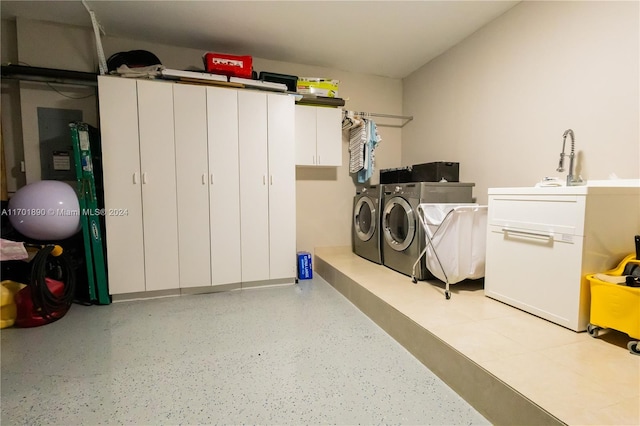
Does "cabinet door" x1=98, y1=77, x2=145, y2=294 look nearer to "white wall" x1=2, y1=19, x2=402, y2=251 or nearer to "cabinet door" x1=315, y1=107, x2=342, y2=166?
"white wall" x1=2, y1=19, x2=402, y2=251

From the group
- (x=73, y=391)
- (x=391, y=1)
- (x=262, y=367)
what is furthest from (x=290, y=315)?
(x=391, y=1)

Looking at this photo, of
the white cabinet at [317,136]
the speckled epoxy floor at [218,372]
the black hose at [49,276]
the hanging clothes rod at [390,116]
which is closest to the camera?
the speckled epoxy floor at [218,372]

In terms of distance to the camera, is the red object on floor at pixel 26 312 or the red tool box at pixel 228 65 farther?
the red tool box at pixel 228 65

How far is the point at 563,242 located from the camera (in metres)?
1.65

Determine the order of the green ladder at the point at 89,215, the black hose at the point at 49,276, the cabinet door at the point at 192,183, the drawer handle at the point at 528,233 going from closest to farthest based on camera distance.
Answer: the drawer handle at the point at 528,233 < the black hose at the point at 49,276 < the green ladder at the point at 89,215 < the cabinet door at the point at 192,183

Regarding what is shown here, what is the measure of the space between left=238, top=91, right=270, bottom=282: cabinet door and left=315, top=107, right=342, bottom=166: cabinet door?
2.38 feet

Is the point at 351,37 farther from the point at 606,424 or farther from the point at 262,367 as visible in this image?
the point at 606,424

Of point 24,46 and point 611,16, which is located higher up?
point 24,46

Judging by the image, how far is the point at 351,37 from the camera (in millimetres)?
3023

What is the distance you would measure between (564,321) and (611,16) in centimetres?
199

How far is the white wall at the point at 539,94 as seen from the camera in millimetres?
1872

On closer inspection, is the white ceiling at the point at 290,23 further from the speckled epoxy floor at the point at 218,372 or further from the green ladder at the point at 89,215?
the speckled epoxy floor at the point at 218,372

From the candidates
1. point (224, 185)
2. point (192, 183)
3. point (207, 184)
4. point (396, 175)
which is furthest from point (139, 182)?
point (396, 175)

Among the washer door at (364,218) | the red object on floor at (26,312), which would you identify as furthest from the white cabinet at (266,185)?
the red object on floor at (26,312)
